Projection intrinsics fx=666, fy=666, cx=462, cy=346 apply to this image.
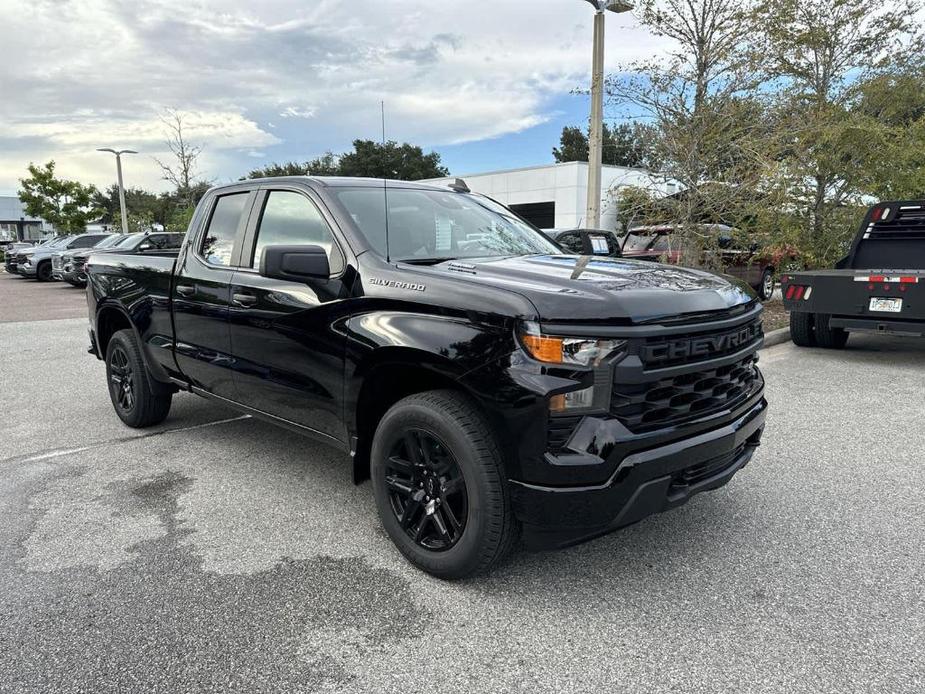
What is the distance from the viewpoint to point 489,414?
8.54 feet

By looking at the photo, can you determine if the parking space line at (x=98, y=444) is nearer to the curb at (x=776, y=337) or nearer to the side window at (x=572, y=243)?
the side window at (x=572, y=243)

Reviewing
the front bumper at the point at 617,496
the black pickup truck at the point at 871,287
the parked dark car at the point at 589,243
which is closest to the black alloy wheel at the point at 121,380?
the parked dark car at the point at 589,243

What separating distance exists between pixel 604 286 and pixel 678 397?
0.54 metres

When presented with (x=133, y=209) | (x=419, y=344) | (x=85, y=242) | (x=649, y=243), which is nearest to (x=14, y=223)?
(x=133, y=209)

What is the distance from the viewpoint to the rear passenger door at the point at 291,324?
328 cm

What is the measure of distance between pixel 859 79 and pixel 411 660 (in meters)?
16.7

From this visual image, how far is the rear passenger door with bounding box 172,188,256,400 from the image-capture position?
4031mm

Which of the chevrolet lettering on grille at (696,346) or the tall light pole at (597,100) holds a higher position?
the tall light pole at (597,100)

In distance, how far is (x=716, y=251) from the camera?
11578 mm

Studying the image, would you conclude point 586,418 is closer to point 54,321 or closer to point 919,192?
point 919,192

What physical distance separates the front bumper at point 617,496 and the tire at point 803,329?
6.57 m

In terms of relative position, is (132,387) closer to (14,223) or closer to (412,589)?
(412,589)

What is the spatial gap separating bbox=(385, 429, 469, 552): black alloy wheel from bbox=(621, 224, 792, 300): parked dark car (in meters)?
8.65

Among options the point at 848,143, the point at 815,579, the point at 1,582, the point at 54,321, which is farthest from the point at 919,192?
the point at 54,321
